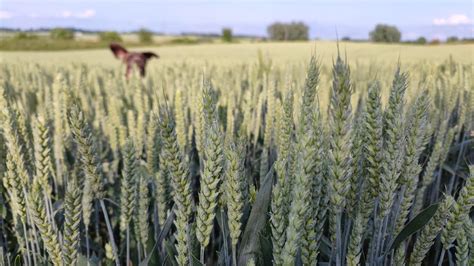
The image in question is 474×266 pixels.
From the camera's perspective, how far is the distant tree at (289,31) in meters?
46.1

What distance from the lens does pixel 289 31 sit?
46.5m

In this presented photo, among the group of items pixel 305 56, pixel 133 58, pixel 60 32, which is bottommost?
pixel 305 56

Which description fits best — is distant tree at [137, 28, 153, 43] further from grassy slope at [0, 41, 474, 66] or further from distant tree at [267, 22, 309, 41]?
grassy slope at [0, 41, 474, 66]

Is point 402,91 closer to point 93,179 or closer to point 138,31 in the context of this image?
point 93,179

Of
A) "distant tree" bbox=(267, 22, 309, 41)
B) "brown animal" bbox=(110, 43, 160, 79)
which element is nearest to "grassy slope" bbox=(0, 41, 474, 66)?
"brown animal" bbox=(110, 43, 160, 79)

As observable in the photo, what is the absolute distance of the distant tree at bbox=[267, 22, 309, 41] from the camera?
4608 cm

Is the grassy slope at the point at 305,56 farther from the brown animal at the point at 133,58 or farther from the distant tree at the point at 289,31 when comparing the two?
the distant tree at the point at 289,31

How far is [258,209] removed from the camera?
0.82 meters

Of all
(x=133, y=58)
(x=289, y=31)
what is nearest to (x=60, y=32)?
(x=289, y=31)

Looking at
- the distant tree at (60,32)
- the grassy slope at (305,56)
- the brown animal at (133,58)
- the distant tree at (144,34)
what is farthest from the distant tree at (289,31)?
the brown animal at (133,58)

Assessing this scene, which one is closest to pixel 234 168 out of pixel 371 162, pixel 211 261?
pixel 371 162

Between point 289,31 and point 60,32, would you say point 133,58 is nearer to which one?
point 60,32

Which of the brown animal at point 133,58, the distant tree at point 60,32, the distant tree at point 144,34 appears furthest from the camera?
the distant tree at point 144,34

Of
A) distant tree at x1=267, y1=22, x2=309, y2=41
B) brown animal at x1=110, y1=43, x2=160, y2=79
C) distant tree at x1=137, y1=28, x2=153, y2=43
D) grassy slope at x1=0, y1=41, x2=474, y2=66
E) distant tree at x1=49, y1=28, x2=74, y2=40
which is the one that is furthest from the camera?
distant tree at x1=267, y1=22, x2=309, y2=41
